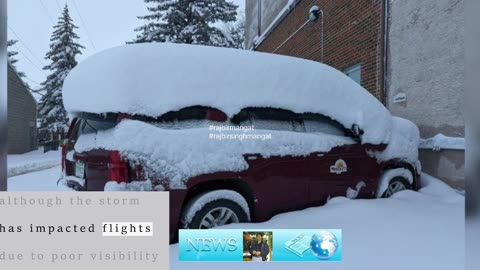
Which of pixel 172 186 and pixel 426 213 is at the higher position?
pixel 172 186

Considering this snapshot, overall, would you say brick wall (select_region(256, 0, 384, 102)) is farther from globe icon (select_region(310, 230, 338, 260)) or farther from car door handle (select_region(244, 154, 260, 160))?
globe icon (select_region(310, 230, 338, 260))

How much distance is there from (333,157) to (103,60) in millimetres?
1630

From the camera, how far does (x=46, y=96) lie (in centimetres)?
237

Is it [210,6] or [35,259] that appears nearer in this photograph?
[35,259]

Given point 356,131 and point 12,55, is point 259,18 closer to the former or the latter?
point 356,131

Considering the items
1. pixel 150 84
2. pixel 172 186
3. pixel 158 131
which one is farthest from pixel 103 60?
pixel 172 186

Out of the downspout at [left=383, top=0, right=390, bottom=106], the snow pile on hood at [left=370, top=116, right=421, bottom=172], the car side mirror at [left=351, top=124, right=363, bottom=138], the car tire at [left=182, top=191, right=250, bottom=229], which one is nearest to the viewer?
the car tire at [left=182, top=191, right=250, bottom=229]

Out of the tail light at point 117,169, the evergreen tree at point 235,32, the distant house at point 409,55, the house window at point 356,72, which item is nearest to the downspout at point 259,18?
the distant house at point 409,55

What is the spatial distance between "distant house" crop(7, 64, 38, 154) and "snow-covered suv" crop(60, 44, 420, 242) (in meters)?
0.27

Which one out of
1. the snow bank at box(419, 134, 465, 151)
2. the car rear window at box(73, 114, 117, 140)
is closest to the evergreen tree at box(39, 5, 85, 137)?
the car rear window at box(73, 114, 117, 140)

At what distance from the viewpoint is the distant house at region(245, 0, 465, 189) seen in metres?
2.84

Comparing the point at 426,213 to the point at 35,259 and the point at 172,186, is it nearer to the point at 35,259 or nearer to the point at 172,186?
the point at 172,186
